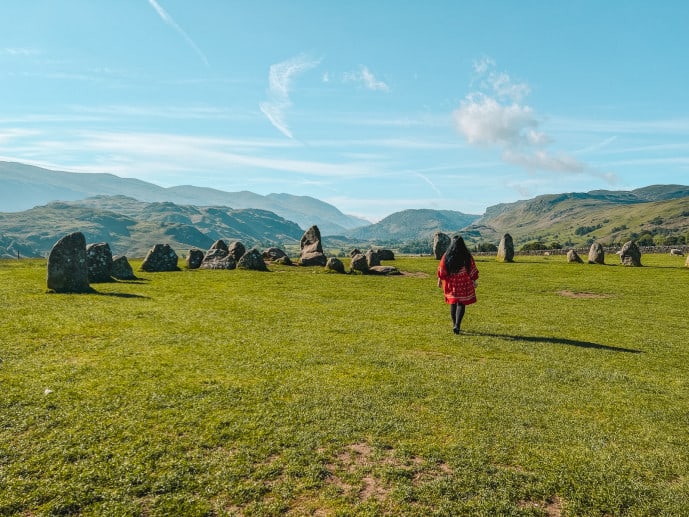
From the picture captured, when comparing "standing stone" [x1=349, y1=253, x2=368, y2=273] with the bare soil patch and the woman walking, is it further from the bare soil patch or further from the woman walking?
the woman walking

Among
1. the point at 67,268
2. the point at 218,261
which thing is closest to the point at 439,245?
the point at 218,261

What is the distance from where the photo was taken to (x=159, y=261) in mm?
30625

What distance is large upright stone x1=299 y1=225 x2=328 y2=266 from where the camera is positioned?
3666 cm

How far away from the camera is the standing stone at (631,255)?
37.6 m

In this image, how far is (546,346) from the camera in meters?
12.0

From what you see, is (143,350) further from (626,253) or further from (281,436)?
(626,253)

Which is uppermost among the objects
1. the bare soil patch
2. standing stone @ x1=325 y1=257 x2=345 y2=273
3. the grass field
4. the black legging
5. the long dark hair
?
the long dark hair

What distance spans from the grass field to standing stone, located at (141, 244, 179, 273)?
606 inches

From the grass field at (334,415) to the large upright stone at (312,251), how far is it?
2147 cm

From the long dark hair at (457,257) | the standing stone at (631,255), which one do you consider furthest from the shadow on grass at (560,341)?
the standing stone at (631,255)

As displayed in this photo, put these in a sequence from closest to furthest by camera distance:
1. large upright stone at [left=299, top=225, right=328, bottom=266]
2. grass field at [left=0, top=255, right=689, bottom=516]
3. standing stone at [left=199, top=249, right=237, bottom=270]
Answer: grass field at [left=0, top=255, right=689, bottom=516]
standing stone at [left=199, top=249, right=237, bottom=270]
large upright stone at [left=299, top=225, right=328, bottom=266]

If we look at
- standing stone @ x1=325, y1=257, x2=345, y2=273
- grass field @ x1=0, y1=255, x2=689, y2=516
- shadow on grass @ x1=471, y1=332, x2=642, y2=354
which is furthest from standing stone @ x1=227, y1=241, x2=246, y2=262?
shadow on grass @ x1=471, y1=332, x2=642, y2=354

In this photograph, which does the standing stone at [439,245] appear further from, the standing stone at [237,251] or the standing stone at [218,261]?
the standing stone at [218,261]

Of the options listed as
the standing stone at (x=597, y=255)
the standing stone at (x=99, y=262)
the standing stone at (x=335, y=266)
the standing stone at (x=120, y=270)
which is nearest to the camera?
the standing stone at (x=99, y=262)
